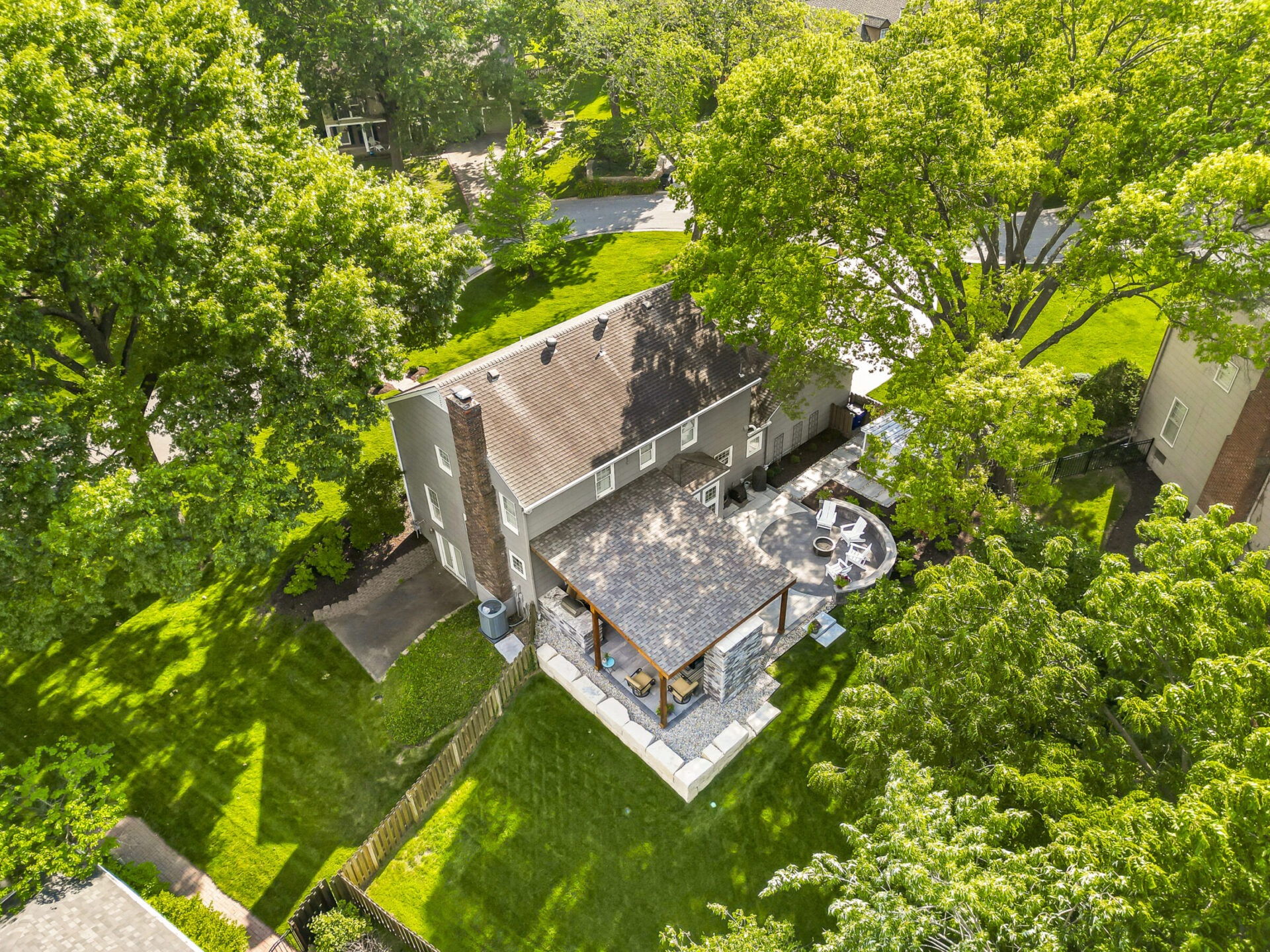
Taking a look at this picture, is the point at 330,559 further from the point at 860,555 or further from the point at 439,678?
the point at 860,555

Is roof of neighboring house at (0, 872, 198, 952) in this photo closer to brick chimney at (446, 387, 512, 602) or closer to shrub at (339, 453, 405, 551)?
brick chimney at (446, 387, 512, 602)

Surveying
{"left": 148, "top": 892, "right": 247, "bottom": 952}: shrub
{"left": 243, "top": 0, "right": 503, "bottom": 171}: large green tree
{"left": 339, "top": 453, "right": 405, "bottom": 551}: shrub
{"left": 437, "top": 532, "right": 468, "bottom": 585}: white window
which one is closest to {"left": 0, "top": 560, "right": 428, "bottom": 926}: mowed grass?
{"left": 148, "top": 892, "right": 247, "bottom": 952}: shrub

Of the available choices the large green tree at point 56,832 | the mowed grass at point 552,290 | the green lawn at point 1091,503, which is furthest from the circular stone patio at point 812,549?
the large green tree at point 56,832

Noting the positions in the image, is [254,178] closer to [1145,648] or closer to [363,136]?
[1145,648]

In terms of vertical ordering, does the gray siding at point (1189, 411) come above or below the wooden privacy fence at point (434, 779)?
above

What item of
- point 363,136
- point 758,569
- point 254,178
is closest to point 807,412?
point 758,569

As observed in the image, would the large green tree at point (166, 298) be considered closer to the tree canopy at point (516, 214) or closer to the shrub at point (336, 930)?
the shrub at point (336, 930)
